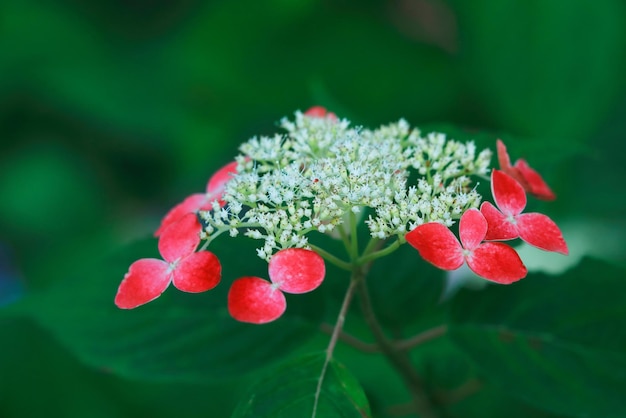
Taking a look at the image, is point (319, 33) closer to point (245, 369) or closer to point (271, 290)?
A: point (245, 369)

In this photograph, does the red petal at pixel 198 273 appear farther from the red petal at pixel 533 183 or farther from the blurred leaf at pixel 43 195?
the blurred leaf at pixel 43 195

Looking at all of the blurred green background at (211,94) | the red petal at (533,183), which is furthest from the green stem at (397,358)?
the blurred green background at (211,94)

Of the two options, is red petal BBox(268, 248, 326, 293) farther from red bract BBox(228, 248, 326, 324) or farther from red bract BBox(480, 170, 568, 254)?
red bract BBox(480, 170, 568, 254)

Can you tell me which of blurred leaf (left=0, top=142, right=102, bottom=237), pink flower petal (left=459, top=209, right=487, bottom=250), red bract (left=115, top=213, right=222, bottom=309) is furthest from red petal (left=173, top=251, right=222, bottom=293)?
blurred leaf (left=0, top=142, right=102, bottom=237)

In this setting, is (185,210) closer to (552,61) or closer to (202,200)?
(202,200)

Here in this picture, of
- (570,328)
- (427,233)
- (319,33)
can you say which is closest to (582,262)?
(570,328)

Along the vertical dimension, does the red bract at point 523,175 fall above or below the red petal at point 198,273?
above
